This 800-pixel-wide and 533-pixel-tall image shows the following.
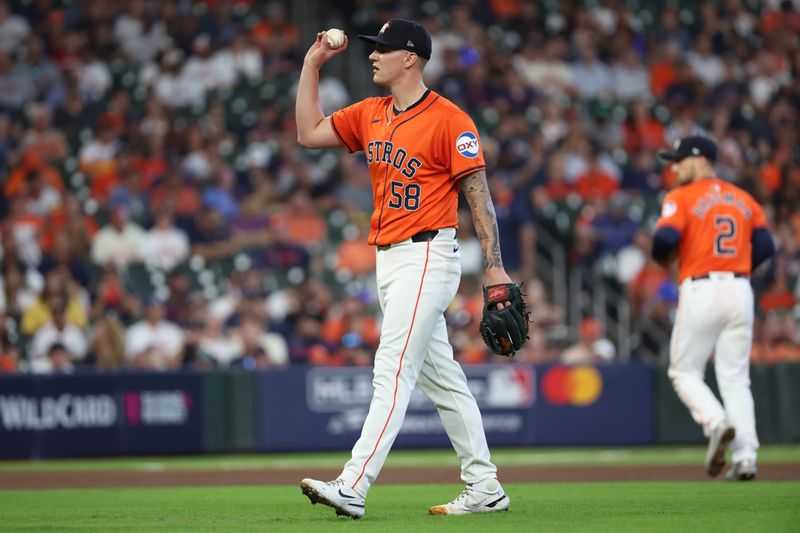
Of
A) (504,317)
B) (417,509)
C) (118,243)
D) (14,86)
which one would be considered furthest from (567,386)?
(14,86)

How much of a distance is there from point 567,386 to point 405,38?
8.27 metres

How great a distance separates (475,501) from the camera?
6465 mm

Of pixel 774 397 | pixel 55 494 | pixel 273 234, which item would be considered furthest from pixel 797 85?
pixel 55 494

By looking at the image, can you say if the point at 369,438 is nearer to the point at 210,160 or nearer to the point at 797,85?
the point at 210,160

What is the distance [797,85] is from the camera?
20844 mm

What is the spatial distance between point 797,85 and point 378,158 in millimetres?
15986

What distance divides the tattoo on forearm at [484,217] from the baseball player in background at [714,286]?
3139mm

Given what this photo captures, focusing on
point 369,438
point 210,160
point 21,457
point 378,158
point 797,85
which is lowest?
point 21,457

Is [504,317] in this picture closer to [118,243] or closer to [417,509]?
[417,509]

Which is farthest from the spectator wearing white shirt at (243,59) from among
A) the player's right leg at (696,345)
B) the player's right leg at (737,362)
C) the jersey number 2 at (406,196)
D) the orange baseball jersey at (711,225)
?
the jersey number 2 at (406,196)

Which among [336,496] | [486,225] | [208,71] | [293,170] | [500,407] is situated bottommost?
[500,407]

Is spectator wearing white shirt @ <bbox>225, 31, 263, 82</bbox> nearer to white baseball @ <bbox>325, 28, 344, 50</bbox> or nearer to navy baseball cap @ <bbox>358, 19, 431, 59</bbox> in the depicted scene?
white baseball @ <bbox>325, 28, 344, 50</bbox>

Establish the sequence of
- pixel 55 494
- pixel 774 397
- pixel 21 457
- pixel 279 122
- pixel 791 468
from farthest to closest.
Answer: pixel 279 122
pixel 774 397
pixel 21 457
pixel 791 468
pixel 55 494

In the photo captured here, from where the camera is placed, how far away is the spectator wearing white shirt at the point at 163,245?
15.3 m
